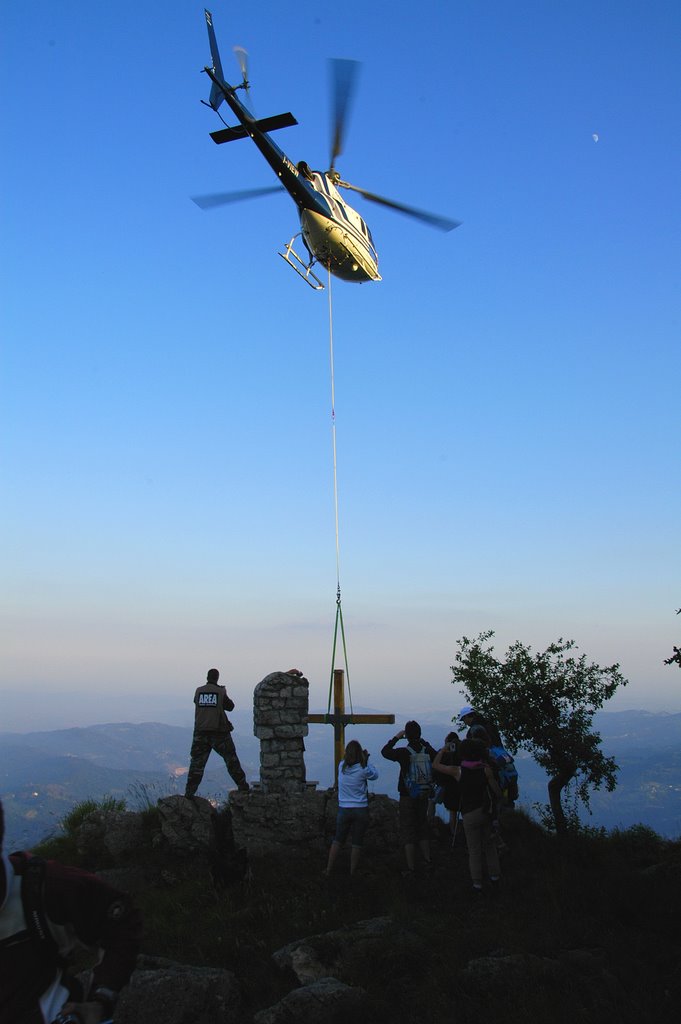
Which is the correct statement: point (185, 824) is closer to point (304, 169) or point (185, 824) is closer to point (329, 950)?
point (329, 950)

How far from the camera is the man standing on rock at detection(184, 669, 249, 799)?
47.8ft

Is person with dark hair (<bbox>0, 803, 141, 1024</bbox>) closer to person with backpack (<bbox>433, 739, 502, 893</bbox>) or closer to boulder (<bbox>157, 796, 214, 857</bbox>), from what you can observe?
person with backpack (<bbox>433, 739, 502, 893</bbox>)

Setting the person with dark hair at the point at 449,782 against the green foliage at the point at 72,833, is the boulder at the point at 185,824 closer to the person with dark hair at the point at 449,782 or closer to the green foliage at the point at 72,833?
the green foliage at the point at 72,833

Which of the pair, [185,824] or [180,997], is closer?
[180,997]

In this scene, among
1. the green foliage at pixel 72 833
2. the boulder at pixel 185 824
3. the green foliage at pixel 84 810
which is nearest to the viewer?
the boulder at pixel 185 824

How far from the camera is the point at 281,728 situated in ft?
49.7

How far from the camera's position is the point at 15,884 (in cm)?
353

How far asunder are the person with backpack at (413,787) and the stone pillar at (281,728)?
2.96 m

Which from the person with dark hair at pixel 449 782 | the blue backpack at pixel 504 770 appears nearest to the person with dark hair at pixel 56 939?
the person with dark hair at pixel 449 782

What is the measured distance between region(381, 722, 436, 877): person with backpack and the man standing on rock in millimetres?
3676

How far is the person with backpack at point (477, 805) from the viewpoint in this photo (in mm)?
10836

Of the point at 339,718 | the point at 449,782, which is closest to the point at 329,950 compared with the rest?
the point at 449,782

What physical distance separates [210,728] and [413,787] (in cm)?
434

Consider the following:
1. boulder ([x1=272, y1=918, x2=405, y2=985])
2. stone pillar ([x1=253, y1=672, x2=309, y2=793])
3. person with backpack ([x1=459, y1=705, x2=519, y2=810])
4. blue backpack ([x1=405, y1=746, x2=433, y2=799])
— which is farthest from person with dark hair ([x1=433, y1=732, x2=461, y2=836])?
stone pillar ([x1=253, y1=672, x2=309, y2=793])
